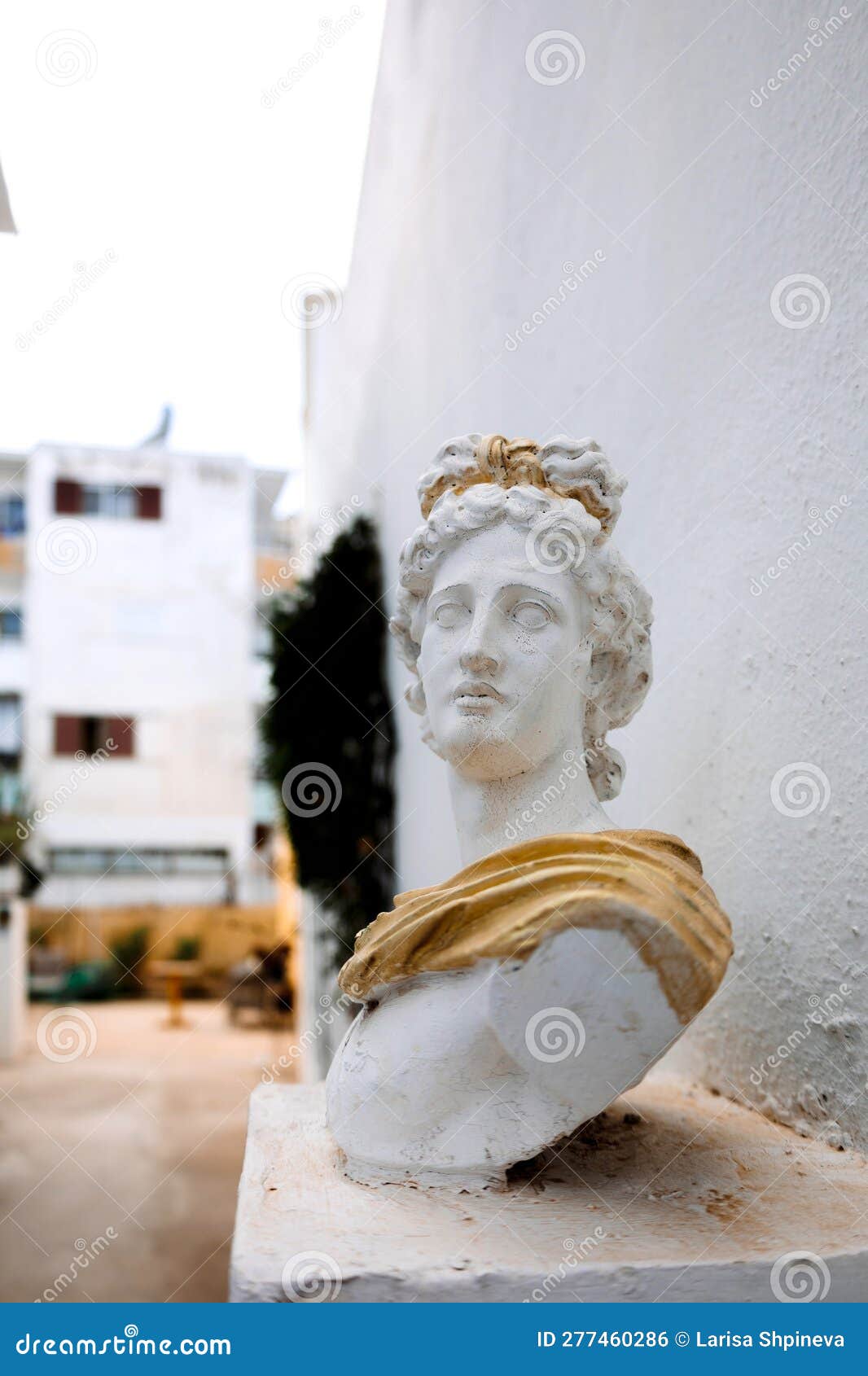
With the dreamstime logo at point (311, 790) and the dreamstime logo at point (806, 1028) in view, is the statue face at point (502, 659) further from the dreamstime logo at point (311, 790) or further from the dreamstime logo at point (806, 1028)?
the dreamstime logo at point (311, 790)

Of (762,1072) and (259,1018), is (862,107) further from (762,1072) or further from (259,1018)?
(259,1018)

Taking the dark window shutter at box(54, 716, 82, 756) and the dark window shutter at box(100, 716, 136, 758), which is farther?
→ the dark window shutter at box(54, 716, 82, 756)

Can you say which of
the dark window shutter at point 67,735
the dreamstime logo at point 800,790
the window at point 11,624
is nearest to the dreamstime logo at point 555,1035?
the dreamstime logo at point 800,790

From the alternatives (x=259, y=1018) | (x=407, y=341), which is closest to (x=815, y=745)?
(x=407, y=341)

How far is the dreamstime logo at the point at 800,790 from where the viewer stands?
74.7 inches

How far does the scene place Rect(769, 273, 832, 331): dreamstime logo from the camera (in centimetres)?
187
